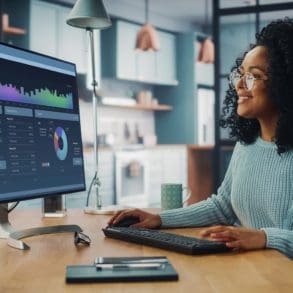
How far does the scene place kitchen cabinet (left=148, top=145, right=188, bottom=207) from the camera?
6719 mm

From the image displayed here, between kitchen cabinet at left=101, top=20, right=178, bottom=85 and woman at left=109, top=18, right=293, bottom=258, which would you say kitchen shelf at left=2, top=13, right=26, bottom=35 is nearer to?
kitchen cabinet at left=101, top=20, right=178, bottom=85

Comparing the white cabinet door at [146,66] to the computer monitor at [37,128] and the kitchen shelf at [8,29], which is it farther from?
the computer monitor at [37,128]

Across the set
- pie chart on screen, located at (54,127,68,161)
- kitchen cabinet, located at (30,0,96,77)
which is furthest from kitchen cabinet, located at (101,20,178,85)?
pie chart on screen, located at (54,127,68,161)

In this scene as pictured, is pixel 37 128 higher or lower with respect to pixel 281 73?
lower

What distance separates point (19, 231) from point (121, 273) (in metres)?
0.48

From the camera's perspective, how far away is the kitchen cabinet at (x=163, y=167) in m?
6.72

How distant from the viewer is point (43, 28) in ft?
18.6

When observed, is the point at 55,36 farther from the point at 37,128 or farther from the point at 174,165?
the point at 37,128

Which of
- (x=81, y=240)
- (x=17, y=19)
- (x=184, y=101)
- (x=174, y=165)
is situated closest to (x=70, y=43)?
(x=17, y=19)

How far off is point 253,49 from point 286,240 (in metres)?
0.67

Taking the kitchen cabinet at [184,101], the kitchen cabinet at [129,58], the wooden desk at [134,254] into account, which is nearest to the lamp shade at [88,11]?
the wooden desk at [134,254]

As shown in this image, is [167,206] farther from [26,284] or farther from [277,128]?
[26,284]

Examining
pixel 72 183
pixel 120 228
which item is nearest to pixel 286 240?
pixel 120 228

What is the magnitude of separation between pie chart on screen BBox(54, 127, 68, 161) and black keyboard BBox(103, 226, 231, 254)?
0.26 metres
